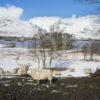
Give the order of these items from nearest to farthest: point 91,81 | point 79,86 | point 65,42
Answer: point 79,86 → point 91,81 → point 65,42

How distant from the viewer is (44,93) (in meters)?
16.3

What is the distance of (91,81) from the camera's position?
20391 millimetres

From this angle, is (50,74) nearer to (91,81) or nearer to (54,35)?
(91,81)

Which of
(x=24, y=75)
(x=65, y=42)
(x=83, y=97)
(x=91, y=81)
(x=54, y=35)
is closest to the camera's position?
(x=83, y=97)

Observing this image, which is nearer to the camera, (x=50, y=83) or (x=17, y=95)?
(x=17, y=95)

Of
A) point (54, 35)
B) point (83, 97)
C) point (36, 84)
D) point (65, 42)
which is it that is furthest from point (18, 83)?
point (65, 42)

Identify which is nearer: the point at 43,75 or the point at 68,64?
the point at 43,75

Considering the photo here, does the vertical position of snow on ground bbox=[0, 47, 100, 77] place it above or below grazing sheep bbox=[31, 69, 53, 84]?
below

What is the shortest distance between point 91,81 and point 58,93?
4471 mm

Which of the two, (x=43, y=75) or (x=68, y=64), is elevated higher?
(x=43, y=75)

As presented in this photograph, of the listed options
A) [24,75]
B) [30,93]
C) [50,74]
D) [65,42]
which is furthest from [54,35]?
[30,93]

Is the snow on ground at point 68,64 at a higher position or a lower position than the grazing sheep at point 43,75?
lower

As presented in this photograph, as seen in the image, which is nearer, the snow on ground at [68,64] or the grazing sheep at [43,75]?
the grazing sheep at [43,75]

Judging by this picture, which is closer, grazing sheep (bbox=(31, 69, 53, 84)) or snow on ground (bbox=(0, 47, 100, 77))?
grazing sheep (bbox=(31, 69, 53, 84))
